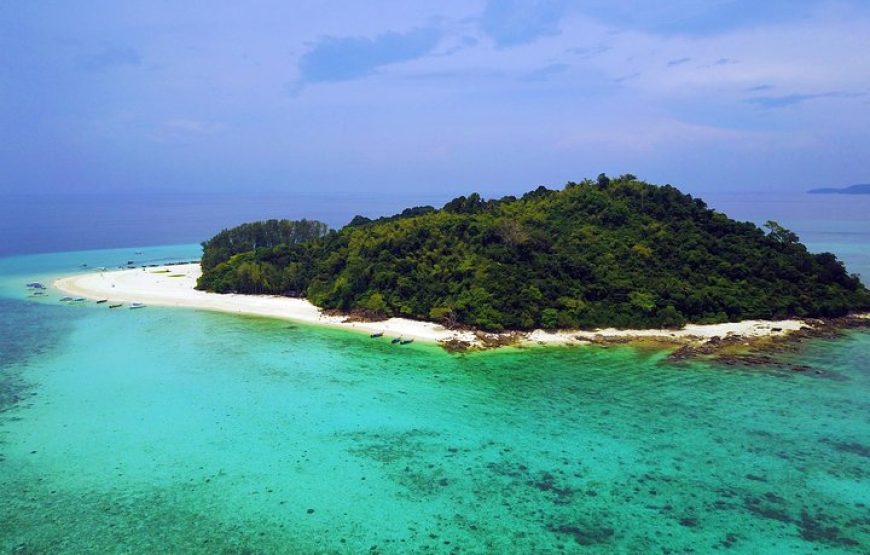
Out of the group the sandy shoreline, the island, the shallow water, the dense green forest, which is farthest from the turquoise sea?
the dense green forest

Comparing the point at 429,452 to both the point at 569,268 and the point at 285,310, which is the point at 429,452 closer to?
the point at 569,268

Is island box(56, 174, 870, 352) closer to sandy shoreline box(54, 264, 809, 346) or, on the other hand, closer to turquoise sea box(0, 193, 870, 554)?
sandy shoreline box(54, 264, 809, 346)

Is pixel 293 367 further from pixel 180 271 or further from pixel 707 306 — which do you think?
pixel 180 271

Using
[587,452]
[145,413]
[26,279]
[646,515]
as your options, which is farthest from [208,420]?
[26,279]

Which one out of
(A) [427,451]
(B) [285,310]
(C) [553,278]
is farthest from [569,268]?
(A) [427,451]

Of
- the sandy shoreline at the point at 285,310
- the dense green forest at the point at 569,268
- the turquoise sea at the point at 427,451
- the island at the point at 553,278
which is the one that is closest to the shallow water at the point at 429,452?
the turquoise sea at the point at 427,451

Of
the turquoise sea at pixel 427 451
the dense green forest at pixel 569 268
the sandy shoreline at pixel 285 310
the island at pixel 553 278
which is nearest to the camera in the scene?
the turquoise sea at pixel 427 451

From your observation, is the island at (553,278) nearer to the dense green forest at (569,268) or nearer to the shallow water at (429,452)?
the dense green forest at (569,268)
